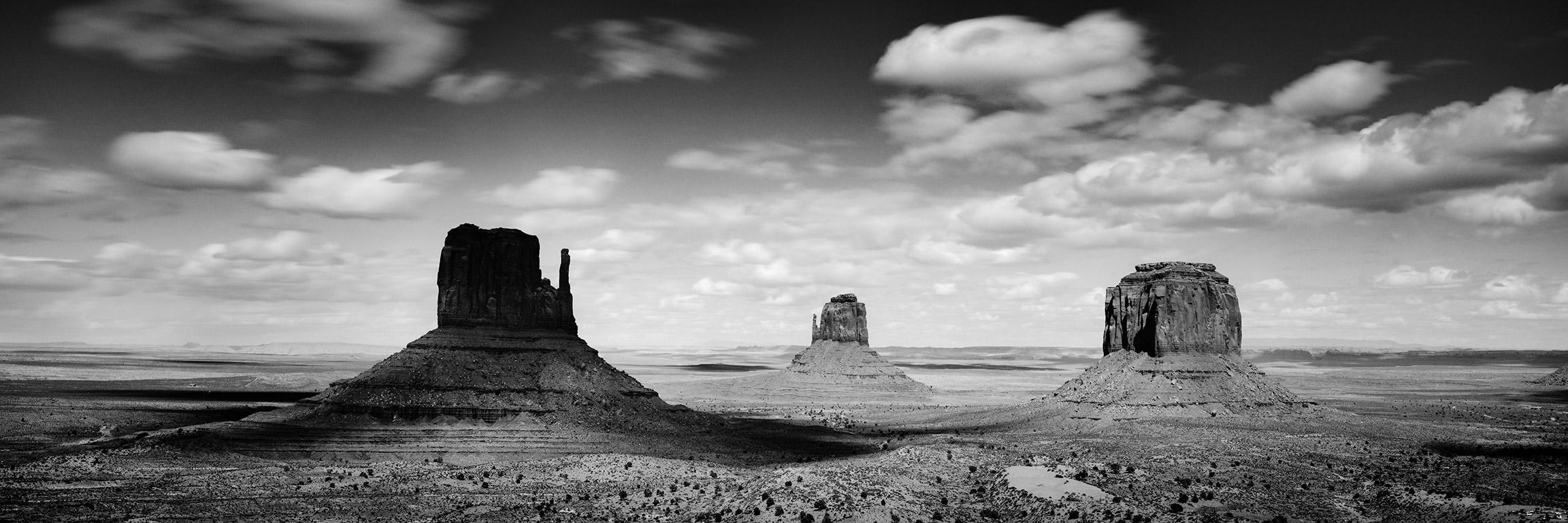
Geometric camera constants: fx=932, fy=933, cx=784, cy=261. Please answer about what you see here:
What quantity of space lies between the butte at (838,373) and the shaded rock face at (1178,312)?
4423 cm

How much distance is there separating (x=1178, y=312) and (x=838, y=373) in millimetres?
61551

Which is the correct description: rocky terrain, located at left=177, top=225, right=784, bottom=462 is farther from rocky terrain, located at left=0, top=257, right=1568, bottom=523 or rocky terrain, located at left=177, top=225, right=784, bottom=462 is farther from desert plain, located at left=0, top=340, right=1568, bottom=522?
desert plain, located at left=0, top=340, right=1568, bottom=522

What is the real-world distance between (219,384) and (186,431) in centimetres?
9920

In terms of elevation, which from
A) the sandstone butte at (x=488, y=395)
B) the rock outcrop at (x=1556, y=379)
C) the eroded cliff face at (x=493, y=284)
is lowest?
the rock outcrop at (x=1556, y=379)

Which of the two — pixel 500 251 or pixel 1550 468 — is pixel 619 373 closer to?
pixel 500 251

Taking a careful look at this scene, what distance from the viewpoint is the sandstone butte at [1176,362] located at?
63.3 m

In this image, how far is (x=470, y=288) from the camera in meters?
57.8

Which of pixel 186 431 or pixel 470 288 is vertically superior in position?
pixel 470 288

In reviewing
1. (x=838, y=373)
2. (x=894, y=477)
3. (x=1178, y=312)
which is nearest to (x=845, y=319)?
(x=838, y=373)

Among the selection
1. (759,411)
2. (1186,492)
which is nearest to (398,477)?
(1186,492)

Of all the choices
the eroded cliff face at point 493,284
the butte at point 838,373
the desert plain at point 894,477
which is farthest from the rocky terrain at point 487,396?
the butte at point 838,373

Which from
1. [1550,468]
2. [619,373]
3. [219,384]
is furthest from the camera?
[219,384]

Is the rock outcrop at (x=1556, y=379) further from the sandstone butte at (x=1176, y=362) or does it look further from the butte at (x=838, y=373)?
the sandstone butte at (x=1176, y=362)

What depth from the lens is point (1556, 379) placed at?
13225 cm
